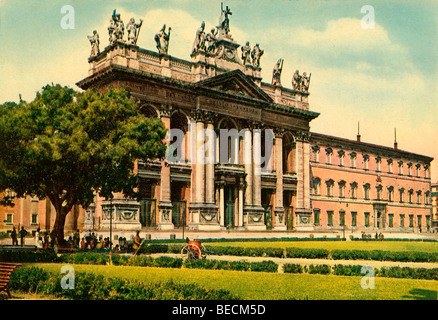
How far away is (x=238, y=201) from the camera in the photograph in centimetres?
5681

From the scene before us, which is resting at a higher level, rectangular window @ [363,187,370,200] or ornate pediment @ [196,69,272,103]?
ornate pediment @ [196,69,272,103]

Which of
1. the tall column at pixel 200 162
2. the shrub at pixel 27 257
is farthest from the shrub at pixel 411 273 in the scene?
the tall column at pixel 200 162

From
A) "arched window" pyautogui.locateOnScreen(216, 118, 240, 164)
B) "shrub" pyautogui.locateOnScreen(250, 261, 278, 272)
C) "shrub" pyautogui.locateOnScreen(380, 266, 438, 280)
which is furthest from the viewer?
"arched window" pyautogui.locateOnScreen(216, 118, 240, 164)

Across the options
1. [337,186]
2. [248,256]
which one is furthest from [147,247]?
[337,186]

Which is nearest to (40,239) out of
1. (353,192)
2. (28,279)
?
(28,279)

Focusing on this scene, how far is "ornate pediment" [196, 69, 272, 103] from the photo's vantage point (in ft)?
178

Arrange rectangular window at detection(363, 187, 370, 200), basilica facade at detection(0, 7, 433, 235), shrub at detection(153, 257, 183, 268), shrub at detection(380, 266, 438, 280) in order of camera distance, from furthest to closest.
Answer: rectangular window at detection(363, 187, 370, 200), basilica facade at detection(0, 7, 433, 235), shrub at detection(153, 257, 183, 268), shrub at detection(380, 266, 438, 280)

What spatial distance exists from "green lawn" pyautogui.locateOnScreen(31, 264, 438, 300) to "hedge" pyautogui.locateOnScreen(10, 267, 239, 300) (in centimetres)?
239

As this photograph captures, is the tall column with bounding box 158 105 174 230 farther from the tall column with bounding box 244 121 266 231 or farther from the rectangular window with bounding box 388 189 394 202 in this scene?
the rectangular window with bounding box 388 189 394 202

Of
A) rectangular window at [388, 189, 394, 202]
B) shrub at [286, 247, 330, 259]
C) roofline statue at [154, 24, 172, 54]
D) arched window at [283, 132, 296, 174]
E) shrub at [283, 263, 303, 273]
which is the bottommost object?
shrub at [286, 247, 330, 259]

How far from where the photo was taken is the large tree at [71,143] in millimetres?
27984

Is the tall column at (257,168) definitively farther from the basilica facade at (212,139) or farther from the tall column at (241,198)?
the tall column at (241,198)

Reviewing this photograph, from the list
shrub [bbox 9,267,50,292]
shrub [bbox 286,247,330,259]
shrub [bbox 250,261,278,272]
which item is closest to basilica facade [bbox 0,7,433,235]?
shrub [bbox 286,247,330,259]
